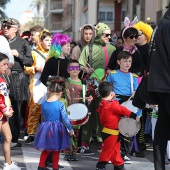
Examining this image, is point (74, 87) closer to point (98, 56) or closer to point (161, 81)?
point (98, 56)

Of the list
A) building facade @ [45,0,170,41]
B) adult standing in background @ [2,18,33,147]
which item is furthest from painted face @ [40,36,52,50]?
building facade @ [45,0,170,41]

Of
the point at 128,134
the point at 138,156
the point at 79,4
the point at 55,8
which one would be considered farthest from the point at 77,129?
the point at 55,8

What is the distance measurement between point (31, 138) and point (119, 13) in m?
44.3

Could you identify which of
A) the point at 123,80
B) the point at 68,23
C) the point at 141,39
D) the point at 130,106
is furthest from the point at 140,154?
the point at 68,23

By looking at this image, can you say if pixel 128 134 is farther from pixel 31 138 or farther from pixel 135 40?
pixel 31 138

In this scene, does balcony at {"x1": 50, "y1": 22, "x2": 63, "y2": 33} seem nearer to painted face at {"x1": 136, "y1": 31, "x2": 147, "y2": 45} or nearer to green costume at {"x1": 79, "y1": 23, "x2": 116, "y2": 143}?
green costume at {"x1": 79, "y1": 23, "x2": 116, "y2": 143}

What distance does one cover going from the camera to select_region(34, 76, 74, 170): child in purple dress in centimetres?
722

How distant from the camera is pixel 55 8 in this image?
80938 millimetres

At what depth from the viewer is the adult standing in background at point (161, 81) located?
6.03m

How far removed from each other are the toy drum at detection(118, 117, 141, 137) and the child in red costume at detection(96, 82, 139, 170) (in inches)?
2.3

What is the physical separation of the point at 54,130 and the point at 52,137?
10 centimetres

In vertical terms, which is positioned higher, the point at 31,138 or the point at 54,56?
the point at 54,56

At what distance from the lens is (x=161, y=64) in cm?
608

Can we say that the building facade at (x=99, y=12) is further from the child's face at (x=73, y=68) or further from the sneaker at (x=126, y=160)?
the sneaker at (x=126, y=160)
